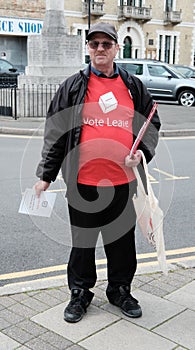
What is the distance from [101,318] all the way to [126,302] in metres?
0.20

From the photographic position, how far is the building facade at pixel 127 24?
35156 millimetres

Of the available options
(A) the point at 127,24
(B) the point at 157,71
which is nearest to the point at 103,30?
(B) the point at 157,71

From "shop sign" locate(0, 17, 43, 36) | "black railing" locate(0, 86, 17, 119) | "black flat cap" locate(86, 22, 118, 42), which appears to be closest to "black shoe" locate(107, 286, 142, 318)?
"black flat cap" locate(86, 22, 118, 42)

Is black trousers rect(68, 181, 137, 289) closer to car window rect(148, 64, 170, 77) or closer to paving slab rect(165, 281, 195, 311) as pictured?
paving slab rect(165, 281, 195, 311)

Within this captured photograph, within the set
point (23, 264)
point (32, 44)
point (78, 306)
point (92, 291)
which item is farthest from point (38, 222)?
point (32, 44)

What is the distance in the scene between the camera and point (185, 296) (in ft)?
11.9

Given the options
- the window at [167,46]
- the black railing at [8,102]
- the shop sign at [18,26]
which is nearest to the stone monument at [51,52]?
the black railing at [8,102]

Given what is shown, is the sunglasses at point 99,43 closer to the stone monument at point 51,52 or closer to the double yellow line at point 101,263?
the double yellow line at point 101,263

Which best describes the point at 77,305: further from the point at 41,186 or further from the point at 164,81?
the point at 164,81

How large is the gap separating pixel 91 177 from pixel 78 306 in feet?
2.82

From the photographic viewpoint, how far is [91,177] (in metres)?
3.21

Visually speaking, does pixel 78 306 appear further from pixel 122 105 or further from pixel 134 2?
pixel 134 2

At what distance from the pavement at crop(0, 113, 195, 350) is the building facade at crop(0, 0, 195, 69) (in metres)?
31.8

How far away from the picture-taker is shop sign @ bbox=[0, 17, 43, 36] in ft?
113
